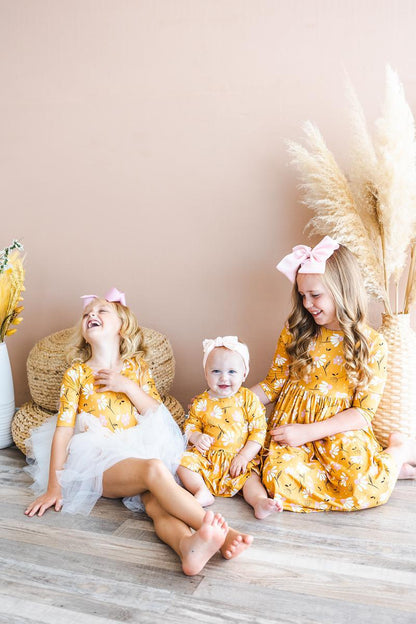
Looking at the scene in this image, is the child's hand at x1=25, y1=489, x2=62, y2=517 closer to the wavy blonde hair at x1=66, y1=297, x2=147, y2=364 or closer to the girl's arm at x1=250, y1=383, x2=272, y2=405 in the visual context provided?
the wavy blonde hair at x1=66, y1=297, x2=147, y2=364

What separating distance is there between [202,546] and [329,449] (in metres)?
0.66

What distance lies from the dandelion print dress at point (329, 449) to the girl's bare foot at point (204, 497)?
0.19 metres

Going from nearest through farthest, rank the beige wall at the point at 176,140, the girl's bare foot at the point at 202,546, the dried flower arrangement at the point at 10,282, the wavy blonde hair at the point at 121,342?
1. the girl's bare foot at the point at 202,546
2. the wavy blonde hair at the point at 121,342
3. the beige wall at the point at 176,140
4. the dried flower arrangement at the point at 10,282

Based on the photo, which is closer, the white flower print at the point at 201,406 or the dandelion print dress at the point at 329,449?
the dandelion print dress at the point at 329,449

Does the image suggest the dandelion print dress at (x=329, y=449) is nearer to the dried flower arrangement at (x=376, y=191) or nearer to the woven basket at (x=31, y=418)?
the dried flower arrangement at (x=376, y=191)

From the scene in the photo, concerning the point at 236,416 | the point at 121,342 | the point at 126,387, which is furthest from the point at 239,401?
the point at 121,342

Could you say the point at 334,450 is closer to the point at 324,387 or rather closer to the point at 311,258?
the point at 324,387

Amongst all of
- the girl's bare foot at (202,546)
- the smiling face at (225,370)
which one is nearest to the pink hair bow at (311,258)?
the smiling face at (225,370)

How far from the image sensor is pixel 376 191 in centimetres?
210

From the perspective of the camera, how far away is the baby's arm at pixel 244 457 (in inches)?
77.4

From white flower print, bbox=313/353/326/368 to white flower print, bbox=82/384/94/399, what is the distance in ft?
2.68

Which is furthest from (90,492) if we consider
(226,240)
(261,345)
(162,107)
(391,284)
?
(162,107)

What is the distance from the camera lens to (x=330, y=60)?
89.9 inches

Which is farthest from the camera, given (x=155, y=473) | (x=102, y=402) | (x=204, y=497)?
(x=102, y=402)
